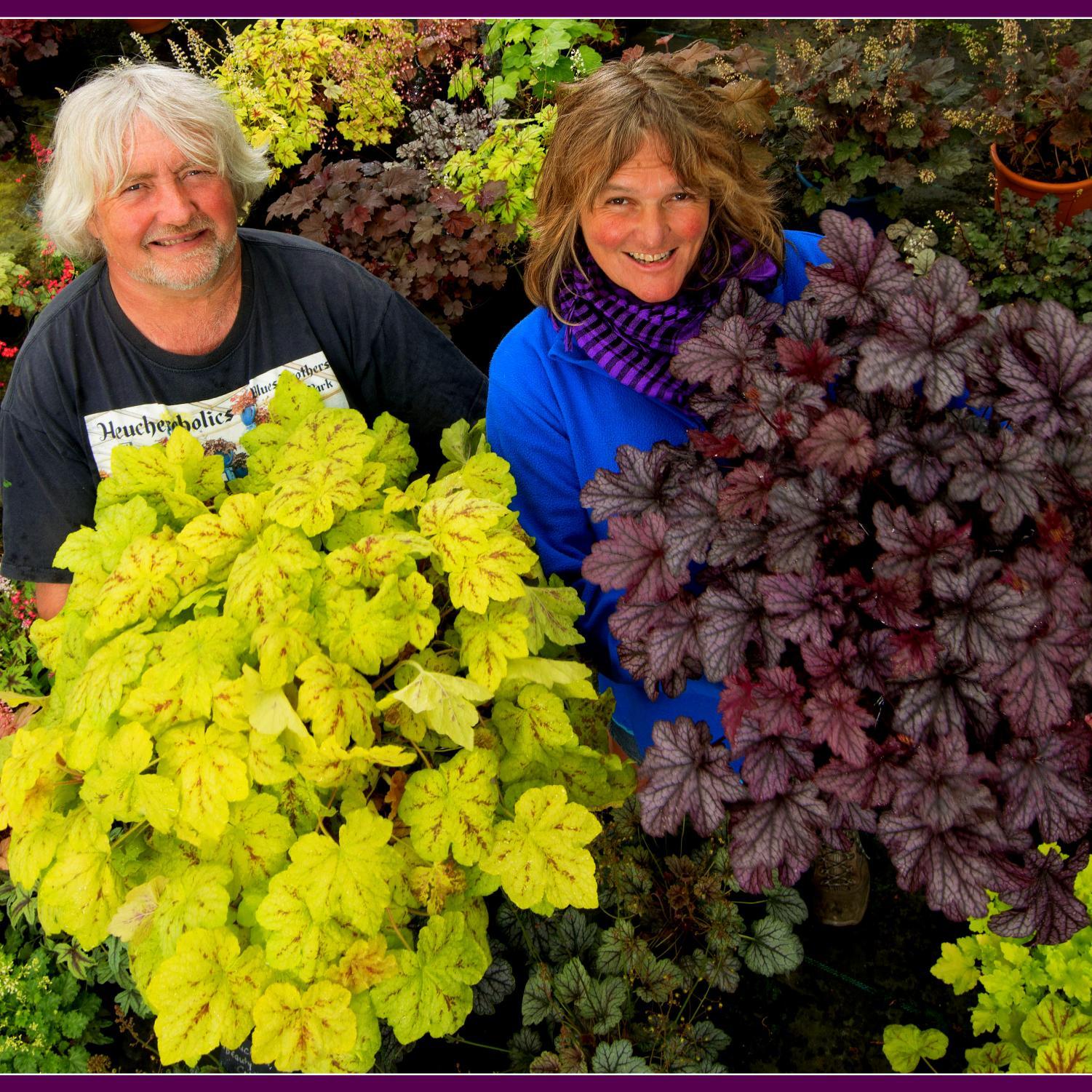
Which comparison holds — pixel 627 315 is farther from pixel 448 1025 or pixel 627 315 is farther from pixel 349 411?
pixel 448 1025

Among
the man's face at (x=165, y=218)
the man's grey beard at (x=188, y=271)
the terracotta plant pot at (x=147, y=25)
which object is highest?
the terracotta plant pot at (x=147, y=25)

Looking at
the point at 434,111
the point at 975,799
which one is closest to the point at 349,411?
the point at 975,799

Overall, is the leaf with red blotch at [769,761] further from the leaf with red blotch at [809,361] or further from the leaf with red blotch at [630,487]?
the leaf with red blotch at [809,361]

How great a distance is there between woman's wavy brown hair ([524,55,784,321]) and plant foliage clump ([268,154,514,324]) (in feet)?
4.63

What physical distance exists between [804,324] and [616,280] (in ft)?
1.57

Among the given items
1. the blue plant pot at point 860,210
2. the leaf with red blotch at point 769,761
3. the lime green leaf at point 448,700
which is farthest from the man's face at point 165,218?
the blue plant pot at point 860,210

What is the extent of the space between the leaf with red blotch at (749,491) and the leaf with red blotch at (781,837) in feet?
1.37

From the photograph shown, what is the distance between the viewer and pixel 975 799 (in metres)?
1.31

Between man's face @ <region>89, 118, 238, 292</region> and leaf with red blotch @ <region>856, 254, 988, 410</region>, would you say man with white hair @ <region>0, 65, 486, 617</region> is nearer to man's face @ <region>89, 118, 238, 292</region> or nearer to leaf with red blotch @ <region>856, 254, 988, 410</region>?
man's face @ <region>89, 118, 238, 292</region>

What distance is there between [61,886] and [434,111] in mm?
3355

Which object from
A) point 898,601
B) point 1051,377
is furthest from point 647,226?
point 898,601

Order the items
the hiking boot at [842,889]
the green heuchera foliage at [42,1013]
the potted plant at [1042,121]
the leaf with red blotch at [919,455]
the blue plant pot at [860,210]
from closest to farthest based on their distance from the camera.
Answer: the leaf with red blotch at [919,455] → the green heuchera foliage at [42,1013] → the hiking boot at [842,889] → the potted plant at [1042,121] → the blue plant pot at [860,210]

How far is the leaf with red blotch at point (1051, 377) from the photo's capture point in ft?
4.51

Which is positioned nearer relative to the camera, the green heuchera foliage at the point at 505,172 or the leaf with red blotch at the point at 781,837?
the leaf with red blotch at the point at 781,837
